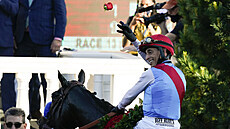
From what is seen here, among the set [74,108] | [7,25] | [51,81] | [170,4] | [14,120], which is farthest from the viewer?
[170,4]

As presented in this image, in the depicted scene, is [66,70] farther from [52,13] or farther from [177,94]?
[177,94]

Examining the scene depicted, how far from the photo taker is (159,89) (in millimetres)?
3875

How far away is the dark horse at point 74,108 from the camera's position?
441cm

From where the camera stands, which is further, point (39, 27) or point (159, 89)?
point (39, 27)

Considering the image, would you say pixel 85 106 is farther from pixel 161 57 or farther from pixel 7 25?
pixel 7 25

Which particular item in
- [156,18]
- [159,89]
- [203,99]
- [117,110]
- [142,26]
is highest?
[156,18]

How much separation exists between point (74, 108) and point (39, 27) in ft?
8.48

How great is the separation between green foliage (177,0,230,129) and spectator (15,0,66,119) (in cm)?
153

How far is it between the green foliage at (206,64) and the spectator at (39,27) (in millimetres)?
1526

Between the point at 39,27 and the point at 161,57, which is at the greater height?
the point at 39,27

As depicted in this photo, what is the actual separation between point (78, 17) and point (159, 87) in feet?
28.6

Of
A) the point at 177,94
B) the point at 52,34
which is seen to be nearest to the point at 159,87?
the point at 177,94

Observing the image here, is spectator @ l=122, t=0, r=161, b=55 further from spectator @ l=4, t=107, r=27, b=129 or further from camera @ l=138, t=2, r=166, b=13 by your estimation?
spectator @ l=4, t=107, r=27, b=129

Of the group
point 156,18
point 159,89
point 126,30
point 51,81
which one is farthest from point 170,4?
point 159,89
